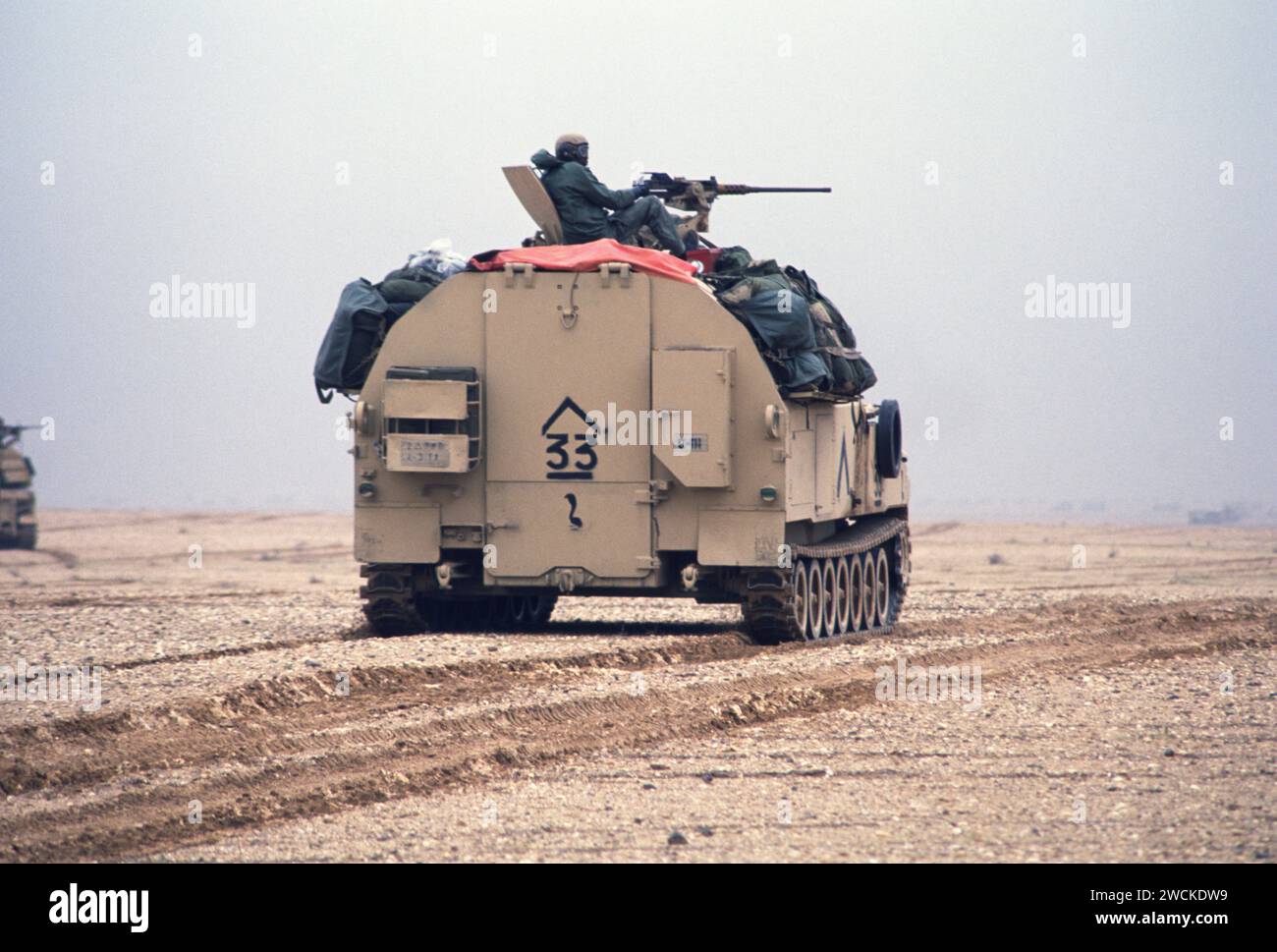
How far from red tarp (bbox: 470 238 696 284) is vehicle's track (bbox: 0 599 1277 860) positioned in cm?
316

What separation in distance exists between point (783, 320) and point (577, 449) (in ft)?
6.73

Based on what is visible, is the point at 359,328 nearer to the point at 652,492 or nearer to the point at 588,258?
the point at 588,258

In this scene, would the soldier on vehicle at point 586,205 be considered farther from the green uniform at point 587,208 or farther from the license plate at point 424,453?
the license plate at point 424,453

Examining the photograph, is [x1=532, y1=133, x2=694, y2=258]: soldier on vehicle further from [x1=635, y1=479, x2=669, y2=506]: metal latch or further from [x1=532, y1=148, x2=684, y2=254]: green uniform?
[x1=635, y1=479, x2=669, y2=506]: metal latch

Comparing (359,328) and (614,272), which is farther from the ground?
(614,272)

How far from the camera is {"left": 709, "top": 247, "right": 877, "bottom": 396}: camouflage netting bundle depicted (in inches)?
688

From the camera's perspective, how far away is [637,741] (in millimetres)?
11992
